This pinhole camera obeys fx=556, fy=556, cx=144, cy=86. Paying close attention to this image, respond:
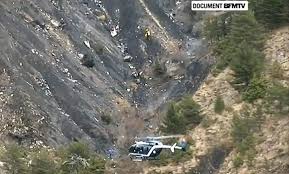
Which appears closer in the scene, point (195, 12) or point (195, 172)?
point (195, 172)

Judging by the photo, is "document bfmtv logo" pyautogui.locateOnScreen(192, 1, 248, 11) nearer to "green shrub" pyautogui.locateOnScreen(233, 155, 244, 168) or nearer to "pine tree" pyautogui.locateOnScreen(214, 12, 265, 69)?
"pine tree" pyautogui.locateOnScreen(214, 12, 265, 69)

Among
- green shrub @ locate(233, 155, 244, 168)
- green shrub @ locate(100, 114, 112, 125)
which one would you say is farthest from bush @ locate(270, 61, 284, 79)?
green shrub @ locate(100, 114, 112, 125)

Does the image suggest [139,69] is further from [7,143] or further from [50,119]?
[7,143]

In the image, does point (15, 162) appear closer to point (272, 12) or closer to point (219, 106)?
point (219, 106)

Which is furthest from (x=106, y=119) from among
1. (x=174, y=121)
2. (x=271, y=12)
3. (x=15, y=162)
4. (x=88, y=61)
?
(x=271, y=12)

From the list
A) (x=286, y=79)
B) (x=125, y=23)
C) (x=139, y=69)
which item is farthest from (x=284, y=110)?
(x=125, y=23)

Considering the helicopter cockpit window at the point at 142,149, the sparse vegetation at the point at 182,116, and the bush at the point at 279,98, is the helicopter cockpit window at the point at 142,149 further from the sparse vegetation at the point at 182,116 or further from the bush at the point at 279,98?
the bush at the point at 279,98
